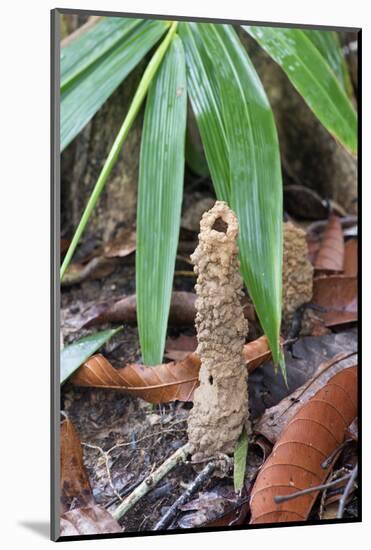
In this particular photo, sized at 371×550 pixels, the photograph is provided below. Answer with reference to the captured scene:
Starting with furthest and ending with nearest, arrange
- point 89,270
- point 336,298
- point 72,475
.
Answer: point 336,298 < point 89,270 < point 72,475

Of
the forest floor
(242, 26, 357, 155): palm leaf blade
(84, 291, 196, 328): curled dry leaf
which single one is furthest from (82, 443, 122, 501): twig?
(242, 26, 357, 155): palm leaf blade

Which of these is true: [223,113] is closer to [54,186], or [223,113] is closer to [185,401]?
[54,186]

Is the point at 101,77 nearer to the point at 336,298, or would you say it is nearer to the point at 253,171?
the point at 253,171

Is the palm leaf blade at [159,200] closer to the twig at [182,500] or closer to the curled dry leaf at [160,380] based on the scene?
the curled dry leaf at [160,380]

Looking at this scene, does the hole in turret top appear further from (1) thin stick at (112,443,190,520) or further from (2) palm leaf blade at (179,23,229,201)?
(1) thin stick at (112,443,190,520)

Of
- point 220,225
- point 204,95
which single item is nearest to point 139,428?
point 220,225

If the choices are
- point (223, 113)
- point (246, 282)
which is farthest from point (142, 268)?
point (223, 113)
